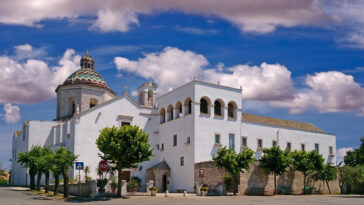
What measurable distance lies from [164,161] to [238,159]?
1366 centimetres

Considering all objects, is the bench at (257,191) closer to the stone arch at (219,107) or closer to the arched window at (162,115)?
the stone arch at (219,107)

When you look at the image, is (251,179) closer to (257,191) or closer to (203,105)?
(257,191)

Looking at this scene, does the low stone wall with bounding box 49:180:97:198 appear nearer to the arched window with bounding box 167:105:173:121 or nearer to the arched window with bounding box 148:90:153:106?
the arched window with bounding box 167:105:173:121

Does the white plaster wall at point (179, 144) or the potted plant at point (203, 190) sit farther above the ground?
the white plaster wall at point (179, 144)

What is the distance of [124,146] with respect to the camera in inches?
1383

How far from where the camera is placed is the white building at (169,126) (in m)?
46.9

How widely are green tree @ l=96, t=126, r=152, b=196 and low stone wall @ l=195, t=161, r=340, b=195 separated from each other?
7868 millimetres

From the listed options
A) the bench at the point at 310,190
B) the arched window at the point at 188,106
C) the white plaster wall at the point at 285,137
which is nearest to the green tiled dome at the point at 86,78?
the arched window at the point at 188,106

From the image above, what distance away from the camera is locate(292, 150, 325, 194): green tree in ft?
151

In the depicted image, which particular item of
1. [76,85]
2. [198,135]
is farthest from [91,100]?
[198,135]

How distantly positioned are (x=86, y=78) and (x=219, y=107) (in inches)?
798

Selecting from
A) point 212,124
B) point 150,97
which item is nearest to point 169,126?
point 212,124

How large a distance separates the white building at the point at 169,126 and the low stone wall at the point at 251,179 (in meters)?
2.08

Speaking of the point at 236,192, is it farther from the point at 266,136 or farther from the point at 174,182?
Result: the point at 266,136
